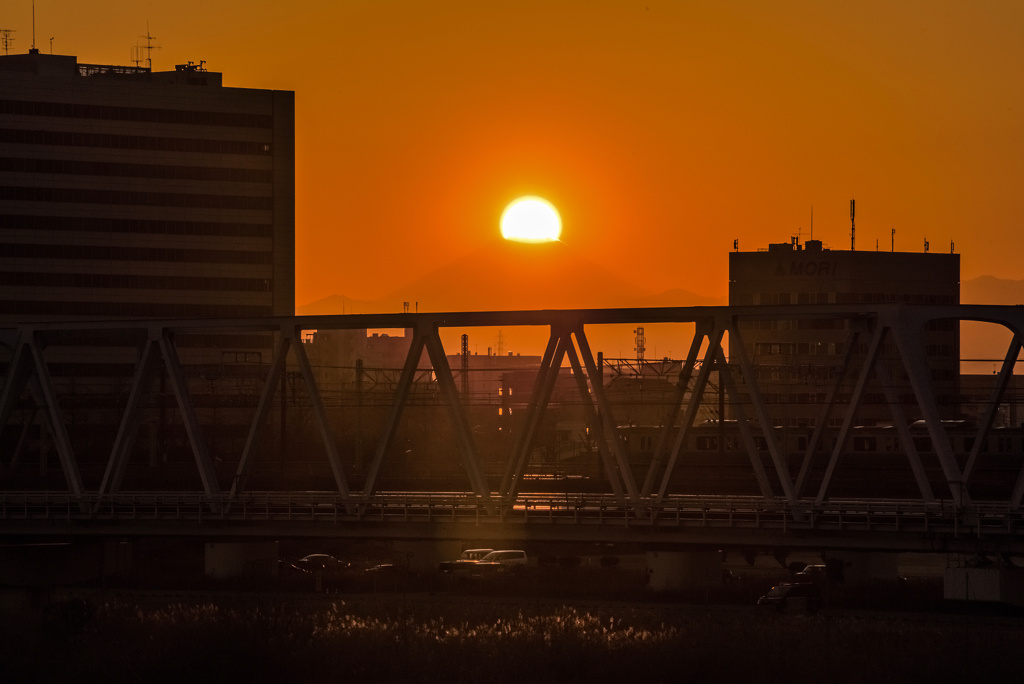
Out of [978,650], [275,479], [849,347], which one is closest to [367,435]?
[275,479]

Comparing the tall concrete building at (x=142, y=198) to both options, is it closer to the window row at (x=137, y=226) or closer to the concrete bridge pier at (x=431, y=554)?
the window row at (x=137, y=226)

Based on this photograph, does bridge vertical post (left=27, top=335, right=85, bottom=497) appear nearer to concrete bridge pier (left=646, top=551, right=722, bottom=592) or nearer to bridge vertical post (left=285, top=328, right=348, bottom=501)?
bridge vertical post (left=285, top=328, right=348, bottom=501)

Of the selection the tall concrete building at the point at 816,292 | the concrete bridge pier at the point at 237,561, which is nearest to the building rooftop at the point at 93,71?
the tall concrete building at the point at 816,292

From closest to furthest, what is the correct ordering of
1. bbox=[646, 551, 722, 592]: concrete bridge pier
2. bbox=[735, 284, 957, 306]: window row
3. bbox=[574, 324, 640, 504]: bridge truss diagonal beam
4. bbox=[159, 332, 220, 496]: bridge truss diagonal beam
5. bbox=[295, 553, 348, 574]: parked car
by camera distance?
bbox=[646, 551, 722, 592]: concrete bridge pier → bbox=[574, 324, 640, 504]: bridge truss diagonal beam → bbox=[159, 332, 220, 496]: bridge truss diagonal beam → bbox=[295, 553, 348, 574]: parked car → bbox=[735, 284, 957, 306]: window row

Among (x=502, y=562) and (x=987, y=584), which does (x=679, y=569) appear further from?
(x=987, y=584)

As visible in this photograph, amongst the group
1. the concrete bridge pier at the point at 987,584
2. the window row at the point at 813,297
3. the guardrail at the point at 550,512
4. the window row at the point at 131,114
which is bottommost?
the concrete bridge pier at the point at 987,584

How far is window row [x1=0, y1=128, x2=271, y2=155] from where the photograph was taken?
428ft

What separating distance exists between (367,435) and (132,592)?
3131 inches

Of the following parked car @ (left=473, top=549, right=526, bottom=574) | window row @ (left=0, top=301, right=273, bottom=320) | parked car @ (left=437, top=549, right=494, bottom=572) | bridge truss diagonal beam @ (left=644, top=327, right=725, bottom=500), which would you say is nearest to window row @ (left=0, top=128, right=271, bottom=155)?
window row @ (left=0, top=301, right=273, bottom=320)

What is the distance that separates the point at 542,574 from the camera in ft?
211

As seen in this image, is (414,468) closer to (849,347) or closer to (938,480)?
(938,480)

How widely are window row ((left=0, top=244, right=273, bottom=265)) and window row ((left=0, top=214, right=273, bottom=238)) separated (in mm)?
1572

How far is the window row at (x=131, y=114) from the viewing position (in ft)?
428

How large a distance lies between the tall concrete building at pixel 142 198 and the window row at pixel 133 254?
91 mm
